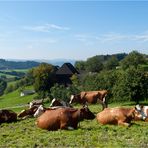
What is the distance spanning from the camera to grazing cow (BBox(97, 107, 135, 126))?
53.3ft

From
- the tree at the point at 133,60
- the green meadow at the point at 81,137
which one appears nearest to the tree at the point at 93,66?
the tree at the point at 133,60

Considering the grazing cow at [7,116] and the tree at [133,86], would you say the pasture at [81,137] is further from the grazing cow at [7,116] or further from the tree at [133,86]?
the tree at [133,86]

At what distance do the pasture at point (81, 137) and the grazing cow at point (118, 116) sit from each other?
528mm

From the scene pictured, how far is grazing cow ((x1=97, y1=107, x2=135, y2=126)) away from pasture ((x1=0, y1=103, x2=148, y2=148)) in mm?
528

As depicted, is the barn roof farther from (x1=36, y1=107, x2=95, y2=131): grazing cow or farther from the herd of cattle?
(x1=36, y1=107, x2=95, y2=131): grazing cow

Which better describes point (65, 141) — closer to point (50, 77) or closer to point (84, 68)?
point (50, 77)

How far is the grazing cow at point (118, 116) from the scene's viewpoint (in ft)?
53.3

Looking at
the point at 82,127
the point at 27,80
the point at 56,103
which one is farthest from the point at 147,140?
the point at 27,80

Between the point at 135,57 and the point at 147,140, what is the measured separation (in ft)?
365

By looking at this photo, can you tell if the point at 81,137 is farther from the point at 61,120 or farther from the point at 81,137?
the point at 61,120

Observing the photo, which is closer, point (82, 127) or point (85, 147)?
point (85, 147)

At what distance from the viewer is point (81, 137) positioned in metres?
13.2

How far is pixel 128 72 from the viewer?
43.3 metres

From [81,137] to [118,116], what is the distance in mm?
3734
